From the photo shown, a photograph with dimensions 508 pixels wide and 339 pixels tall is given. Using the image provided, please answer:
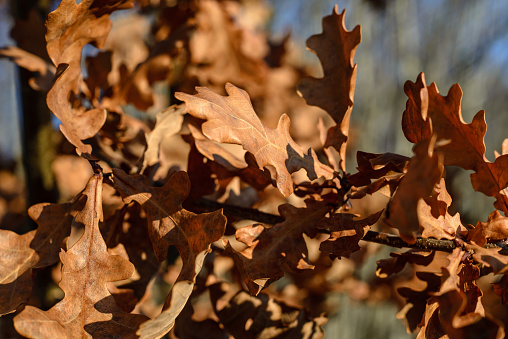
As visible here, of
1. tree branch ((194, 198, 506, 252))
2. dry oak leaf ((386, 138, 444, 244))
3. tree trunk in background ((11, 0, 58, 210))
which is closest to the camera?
dry oak leaf ((386, 138, 444, 244))

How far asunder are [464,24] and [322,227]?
11.1 ft

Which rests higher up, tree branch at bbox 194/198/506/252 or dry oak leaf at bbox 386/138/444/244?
dry oak leaf at bbox 386/138/444/244

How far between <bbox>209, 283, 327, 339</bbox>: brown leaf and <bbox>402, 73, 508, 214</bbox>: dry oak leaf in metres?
0.44

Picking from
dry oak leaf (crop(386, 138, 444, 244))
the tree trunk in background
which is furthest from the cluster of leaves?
the tree trunk in background

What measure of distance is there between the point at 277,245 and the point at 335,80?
1.07 ft

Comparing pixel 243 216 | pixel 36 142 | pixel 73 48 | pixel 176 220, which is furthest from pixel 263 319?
pixel 36 142

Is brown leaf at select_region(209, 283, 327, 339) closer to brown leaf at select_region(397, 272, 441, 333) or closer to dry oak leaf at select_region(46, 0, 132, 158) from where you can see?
brown leaf at select_region(397, 272, 441, 333)

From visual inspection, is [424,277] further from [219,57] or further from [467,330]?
[219,57]

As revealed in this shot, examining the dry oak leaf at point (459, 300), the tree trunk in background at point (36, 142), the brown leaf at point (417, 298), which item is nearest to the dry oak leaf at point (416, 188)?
the dry oak leaf at point (459, 300)

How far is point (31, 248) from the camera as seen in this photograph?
0.66 meters

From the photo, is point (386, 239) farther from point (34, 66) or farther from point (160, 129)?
point (34, 66)

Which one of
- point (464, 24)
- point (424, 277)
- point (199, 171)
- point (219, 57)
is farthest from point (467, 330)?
point (464, 24)

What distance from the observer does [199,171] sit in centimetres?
81

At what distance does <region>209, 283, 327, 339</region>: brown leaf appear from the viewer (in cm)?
84
